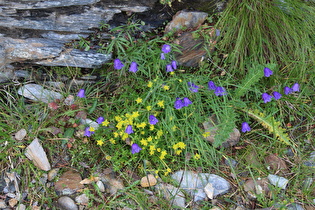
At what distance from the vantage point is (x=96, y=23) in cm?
327

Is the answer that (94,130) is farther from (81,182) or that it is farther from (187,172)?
(187,172)

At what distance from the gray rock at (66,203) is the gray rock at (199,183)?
3.46 ft

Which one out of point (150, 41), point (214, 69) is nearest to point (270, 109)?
point (214, 69)

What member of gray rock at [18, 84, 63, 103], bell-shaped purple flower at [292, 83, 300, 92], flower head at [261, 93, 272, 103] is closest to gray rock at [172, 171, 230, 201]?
flower head at [261, 93, 272, 103]

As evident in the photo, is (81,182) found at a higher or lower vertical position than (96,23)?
lower

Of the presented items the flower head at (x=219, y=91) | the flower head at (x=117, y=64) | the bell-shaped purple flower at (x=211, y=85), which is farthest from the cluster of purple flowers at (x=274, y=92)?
the flower head at (x=117, y=64)

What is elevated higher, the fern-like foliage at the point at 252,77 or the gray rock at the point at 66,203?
the fern-like foliage at the point at 252,77

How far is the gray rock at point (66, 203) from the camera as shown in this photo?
9.11 feet

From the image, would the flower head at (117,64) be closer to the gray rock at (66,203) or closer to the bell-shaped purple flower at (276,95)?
the gray rock at (66,203)

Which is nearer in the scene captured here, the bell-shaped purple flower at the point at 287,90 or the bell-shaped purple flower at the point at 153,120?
the bell-shaped purple flower at the point at 153,120

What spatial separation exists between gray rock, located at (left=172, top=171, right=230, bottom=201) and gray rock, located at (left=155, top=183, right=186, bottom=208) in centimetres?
8

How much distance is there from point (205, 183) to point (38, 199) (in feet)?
5.65

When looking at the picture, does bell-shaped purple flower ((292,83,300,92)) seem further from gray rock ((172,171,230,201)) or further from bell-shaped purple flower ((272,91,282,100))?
gray rock ((172,171,230,201))

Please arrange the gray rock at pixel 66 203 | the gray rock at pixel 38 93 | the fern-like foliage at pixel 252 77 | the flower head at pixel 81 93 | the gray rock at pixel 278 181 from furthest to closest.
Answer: the gray rock at pixel 38 93, the flower head at pixel 81 93, the fern-like foliage at pixel 252 77, the gray rock at pixel 278 181, the gray rock at pixel 66 203
